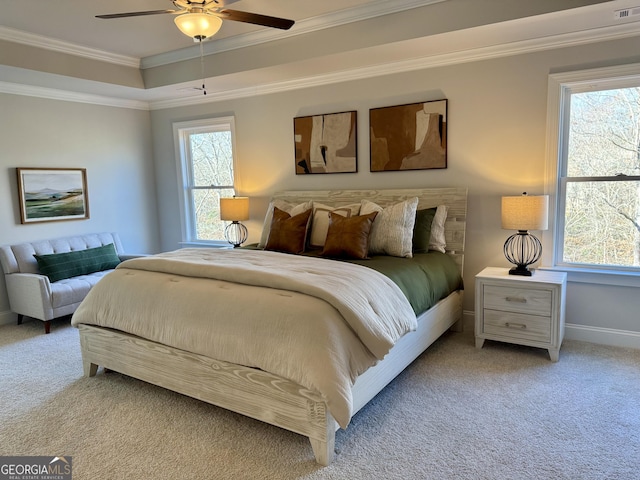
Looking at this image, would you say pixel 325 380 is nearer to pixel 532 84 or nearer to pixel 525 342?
pixel 525 342

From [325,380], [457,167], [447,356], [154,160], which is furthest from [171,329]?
[154,160]

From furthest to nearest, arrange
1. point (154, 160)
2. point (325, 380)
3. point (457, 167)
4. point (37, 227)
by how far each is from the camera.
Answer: point (154, 160) < point (37, 227) < point (457, 167) < point (325, 380)

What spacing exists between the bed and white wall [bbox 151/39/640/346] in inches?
35.3

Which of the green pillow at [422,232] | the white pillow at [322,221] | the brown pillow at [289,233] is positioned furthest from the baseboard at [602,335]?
the brown pillow at [289,233]

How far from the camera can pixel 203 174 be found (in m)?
5.58

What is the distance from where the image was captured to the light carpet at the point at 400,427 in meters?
2.03

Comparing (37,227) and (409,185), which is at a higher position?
(409,185)

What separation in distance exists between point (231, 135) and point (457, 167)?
2.71 meters

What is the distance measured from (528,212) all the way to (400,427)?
1.88 metres

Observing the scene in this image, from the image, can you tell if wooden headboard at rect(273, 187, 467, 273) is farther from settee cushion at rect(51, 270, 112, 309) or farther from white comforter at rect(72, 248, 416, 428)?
settee cushion at rect(51, 270, 112, 309)

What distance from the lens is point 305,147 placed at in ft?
15.2

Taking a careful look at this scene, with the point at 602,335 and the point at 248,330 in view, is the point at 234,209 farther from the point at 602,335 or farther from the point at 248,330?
the point at 602,335

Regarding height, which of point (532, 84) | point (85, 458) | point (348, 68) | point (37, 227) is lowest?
point (85, 458)

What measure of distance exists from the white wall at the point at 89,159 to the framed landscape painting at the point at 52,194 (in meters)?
0.07
